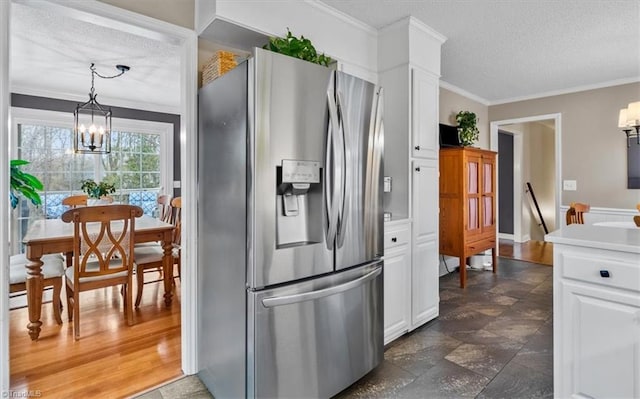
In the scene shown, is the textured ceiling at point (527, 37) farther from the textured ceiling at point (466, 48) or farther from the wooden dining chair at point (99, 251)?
→ the wooden dining chair at point (99, 251)

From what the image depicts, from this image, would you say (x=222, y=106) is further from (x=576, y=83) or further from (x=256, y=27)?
(x=576, y=83)

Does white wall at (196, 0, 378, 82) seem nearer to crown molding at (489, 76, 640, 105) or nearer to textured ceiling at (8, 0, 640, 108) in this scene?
textured ceiling at (8, 0, 640, 108)

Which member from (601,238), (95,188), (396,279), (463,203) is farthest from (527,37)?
(95,188)

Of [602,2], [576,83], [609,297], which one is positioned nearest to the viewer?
[609,297]

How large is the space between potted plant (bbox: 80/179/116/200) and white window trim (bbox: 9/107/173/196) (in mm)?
461

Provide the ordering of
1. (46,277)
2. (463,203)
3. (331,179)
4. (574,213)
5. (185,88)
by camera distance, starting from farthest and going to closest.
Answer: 1. (463,203)
2. (574,213)
3. (46,277)
4. (185,88)
5. (331,179)

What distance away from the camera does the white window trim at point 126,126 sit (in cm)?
422

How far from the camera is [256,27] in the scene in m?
2.08

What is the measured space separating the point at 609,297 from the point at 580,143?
13.7ft

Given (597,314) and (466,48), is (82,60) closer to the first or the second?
(466,48)

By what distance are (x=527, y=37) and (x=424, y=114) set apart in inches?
49.3

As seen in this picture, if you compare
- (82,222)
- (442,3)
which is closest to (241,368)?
(82,222)

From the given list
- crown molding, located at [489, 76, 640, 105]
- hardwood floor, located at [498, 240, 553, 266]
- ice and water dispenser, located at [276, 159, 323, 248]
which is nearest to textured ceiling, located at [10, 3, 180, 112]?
ice and water dispenser, located at [276, 159, 323, 248]

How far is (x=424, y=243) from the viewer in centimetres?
280
